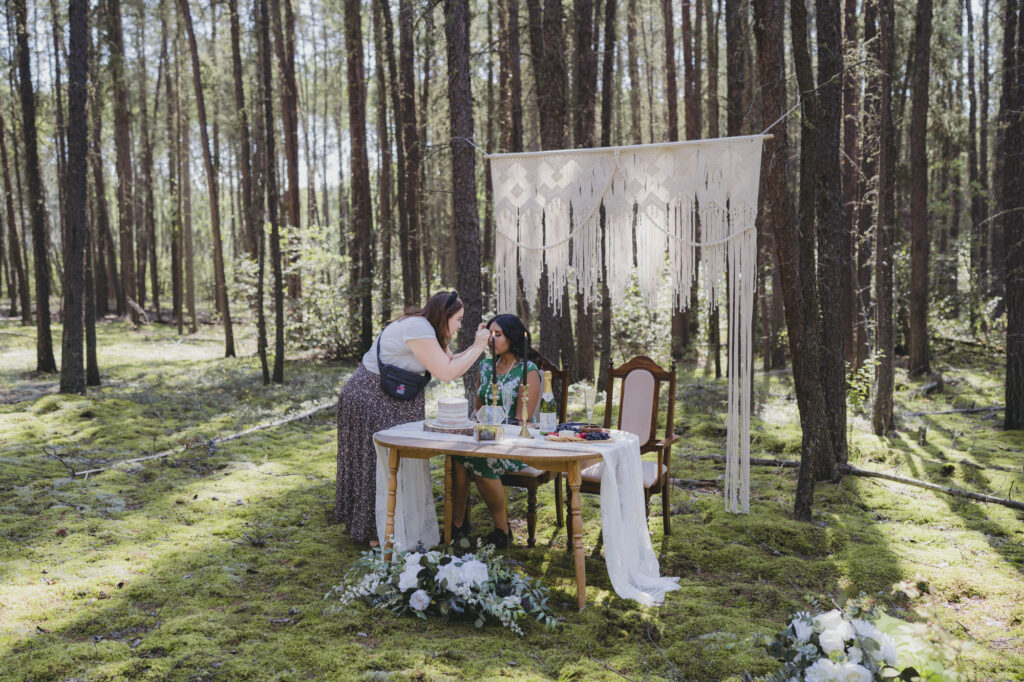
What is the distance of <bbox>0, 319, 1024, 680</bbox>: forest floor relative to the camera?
114 inches

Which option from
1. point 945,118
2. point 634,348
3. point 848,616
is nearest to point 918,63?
point 945,118

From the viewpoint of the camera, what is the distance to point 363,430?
4.11 metres

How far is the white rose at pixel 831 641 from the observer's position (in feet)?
6.90

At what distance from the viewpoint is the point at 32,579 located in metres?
3.54

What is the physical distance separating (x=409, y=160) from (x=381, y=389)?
27.5ft

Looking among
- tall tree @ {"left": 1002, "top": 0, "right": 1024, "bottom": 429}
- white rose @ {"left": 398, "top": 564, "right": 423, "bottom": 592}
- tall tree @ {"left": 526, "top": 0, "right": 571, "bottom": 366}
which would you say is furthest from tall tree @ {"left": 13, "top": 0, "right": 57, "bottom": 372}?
tall tree @ {"left": 1002, "top": 0, "right": 1024, "bottom": 429}

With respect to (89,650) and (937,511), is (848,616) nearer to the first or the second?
(89,650)

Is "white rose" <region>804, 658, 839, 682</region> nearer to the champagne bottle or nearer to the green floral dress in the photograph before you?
the champagne bottle

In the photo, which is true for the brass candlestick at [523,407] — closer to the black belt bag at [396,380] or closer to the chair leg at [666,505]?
the black belt bag at [396,380]

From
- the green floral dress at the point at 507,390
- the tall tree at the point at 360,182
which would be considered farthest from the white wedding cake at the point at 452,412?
the tall tree at the point at 360,182

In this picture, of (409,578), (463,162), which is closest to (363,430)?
(409,578)

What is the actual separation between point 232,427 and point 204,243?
28.7 meters

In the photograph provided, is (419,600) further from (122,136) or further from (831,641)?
(122,136)

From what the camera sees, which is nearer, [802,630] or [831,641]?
[831,641]
